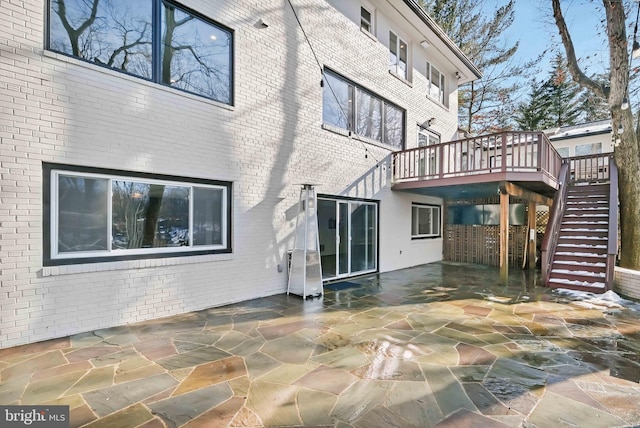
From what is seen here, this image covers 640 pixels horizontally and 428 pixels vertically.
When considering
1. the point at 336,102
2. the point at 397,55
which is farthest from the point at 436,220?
the point at 336,102

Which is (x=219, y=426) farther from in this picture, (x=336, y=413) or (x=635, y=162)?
(x=635, y=162)

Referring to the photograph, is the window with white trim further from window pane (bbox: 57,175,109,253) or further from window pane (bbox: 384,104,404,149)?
window pane (bbox: 57,175,109,253)

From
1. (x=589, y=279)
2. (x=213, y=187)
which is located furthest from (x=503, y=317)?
(x=213, y=187)

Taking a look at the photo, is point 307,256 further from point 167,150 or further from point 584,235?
point 584,235

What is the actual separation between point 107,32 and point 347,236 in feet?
20.3

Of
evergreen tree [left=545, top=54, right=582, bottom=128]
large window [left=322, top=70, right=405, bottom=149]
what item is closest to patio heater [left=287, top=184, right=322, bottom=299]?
large window [left=322, top=70, right=405, bottom=149]

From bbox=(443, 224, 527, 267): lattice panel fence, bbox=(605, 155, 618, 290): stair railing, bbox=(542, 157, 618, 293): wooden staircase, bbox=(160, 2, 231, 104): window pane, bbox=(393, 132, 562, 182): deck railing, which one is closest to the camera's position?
bbox=(160, 2, 231, 104): window pane

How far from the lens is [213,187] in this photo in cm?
558

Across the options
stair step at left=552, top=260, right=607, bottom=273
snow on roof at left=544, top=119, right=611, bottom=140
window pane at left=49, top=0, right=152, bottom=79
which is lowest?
stair step at left=552, top=260, right=607, bottom=273

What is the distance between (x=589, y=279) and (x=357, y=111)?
22.7 ft

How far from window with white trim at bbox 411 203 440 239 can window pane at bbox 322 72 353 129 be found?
428cm

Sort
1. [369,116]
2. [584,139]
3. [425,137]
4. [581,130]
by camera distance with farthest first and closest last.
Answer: [581,130] → [584,139] → [425,137] → [369,116]

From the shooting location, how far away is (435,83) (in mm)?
12109

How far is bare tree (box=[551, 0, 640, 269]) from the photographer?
7.96m
